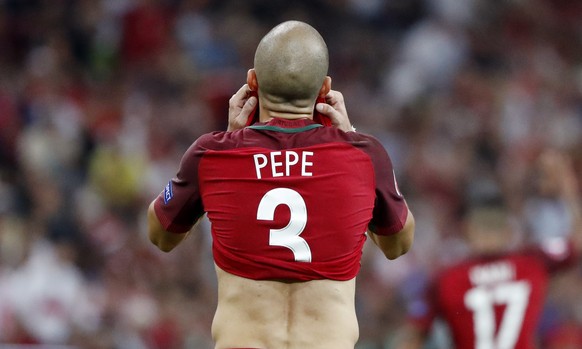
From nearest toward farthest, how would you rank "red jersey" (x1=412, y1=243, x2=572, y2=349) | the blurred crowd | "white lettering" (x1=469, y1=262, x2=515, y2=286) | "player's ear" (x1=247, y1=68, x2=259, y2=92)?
"player's ear" (x1=247, y1=68, x2=259, y2=92), "red jersey" (x1=412, y1=243, x2=572, y2=349), "white lettering" (x1=469, y1=262, x2=515, y2=286), the blurred crowd

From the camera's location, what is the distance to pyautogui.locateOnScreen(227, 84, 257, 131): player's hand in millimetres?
4703

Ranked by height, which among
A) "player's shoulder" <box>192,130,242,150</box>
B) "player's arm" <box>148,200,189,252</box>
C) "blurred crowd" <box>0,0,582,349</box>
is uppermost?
"player's shoulder" <box>192,130,242,150</box>

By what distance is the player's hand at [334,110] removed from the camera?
4.66 meters

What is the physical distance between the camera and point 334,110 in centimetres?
468

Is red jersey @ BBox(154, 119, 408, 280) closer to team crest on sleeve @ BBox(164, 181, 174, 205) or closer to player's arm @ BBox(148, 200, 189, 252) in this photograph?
team crest on sleeve @ BBox(164, 181, 174, 205)

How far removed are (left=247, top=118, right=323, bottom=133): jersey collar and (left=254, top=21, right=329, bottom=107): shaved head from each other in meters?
0.08

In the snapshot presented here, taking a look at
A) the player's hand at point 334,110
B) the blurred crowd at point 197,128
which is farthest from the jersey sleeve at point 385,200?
the blurred crowd at point 197,128

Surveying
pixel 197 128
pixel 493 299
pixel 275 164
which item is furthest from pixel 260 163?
pixel 197 128

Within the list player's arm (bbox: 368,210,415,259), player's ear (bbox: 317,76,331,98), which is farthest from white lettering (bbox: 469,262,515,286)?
player's ear (bbox: 317,76,331,98)

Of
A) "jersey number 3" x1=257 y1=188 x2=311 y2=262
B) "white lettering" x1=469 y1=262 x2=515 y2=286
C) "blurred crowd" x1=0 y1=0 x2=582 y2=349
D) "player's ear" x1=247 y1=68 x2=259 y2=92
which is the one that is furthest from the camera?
"blurred crowd" x1=0 y1=0 x2=582 y2=349

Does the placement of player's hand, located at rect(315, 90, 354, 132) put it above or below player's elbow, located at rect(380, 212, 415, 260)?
above

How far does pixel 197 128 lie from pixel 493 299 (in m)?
6.49

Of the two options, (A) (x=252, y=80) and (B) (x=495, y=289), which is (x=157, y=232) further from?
(B) (x=495, y=289)

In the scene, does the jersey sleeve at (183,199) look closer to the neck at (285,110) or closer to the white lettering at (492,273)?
the neck at (285,110)
